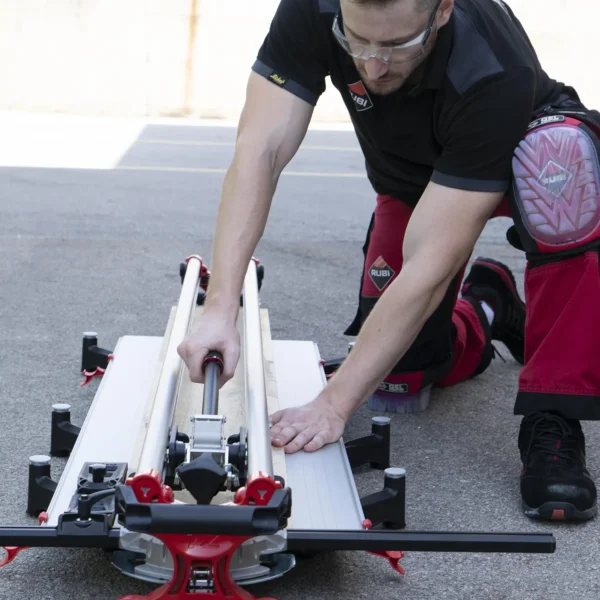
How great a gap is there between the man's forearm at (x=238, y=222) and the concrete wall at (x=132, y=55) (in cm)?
1191

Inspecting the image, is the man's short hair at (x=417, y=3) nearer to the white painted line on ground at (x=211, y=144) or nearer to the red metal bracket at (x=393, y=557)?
the red metal bracket at (x=393, y=557)

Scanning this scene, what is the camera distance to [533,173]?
2338mm

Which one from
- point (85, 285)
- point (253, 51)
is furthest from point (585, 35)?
point (85, 285)

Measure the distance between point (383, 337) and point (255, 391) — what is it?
0.31m

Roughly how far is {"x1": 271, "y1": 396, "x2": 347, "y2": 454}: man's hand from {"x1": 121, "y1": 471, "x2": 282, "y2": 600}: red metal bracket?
47 cm

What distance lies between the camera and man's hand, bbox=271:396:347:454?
225cm

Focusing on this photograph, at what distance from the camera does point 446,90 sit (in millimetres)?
2350

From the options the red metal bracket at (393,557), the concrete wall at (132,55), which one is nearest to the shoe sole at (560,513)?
the red metal bracket at (393,557)

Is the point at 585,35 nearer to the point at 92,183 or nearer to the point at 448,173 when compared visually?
the point at 92,183

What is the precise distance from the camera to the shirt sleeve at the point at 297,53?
2.52 meters

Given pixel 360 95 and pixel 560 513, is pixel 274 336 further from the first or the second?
pixel 560 513

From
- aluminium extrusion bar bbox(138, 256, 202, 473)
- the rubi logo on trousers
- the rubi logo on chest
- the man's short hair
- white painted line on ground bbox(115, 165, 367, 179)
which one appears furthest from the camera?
white painted line on ground bbox(115, 165, 367, 179)

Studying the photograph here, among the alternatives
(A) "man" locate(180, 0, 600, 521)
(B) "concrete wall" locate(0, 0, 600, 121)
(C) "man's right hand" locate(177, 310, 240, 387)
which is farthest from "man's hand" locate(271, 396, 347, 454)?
(B) "concrete wall" locate(0, 0, 600, 121)

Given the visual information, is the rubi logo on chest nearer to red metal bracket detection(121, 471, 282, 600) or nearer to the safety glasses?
the safety glasses
